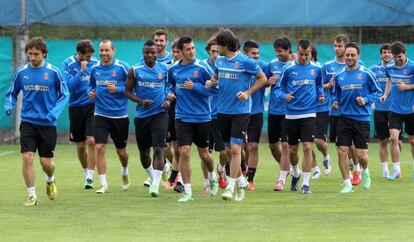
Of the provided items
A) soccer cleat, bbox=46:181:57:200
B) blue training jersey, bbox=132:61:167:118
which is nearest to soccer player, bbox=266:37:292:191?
blue training jersey, bbox=132:61:167:118

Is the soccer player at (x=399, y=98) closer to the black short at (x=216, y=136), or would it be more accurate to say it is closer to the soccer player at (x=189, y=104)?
the black short at (x=216, y=136)

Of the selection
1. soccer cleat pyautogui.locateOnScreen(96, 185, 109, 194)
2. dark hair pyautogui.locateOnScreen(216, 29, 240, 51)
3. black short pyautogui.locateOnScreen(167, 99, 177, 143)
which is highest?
dark hair pyautogui.locateOnScreen(216, 29, 240, 51)

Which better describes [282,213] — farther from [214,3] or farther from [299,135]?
[214,3]

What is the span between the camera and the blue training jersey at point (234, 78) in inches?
569

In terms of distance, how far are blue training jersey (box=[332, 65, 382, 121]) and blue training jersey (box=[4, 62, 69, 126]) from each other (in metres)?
4.22

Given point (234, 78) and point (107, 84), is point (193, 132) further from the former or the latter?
point (107, 84)

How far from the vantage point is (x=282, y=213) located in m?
13.0

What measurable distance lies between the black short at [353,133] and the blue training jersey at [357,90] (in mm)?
75

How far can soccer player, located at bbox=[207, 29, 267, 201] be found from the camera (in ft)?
47.2

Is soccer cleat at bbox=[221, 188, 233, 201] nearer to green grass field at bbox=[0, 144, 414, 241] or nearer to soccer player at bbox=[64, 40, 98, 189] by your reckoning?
green grass field at bbox=[0, 144, 414, 241]

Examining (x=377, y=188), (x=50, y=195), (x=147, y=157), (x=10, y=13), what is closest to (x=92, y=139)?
(x=147, y=157)

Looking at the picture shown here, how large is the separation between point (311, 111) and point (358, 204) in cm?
224

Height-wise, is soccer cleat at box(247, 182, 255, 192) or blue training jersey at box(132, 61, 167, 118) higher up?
blue training jersey at box(132, 61, 167, 118)

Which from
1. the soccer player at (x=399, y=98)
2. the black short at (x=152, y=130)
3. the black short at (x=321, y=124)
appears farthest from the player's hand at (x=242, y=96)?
the soccer player at (x=399, y=98)
